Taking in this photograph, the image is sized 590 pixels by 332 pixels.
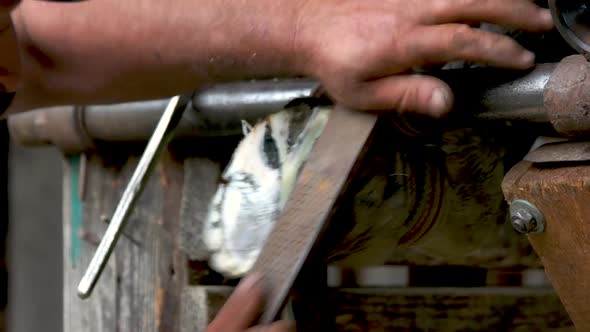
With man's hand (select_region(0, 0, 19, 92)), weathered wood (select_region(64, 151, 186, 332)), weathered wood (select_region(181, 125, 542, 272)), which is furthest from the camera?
weathered wood (select_region(64, 151, 186, 332))

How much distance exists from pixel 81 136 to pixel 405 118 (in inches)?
33.0

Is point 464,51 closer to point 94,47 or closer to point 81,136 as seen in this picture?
point 94,47

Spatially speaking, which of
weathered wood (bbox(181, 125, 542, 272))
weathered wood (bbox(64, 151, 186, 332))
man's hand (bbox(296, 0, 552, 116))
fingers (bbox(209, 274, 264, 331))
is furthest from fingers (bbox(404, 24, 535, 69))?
weathered wood (bbox(64, 151, 186, 332))

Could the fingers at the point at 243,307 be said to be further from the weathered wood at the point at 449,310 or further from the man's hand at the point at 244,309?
the weathered wood at the point at 449,310

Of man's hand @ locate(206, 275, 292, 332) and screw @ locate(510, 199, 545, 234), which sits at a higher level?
screw @ locate(510, 199, 545, 234)

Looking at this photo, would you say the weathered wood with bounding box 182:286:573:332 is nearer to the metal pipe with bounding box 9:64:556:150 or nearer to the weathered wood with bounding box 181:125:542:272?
the weathered wood with bounding box 181:125:542:272

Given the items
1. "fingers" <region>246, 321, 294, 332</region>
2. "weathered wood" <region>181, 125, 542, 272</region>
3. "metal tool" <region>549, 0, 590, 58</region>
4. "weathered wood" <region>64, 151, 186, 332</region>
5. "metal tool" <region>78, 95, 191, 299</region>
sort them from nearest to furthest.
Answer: "metal tool" <region>549, 0, 590, 58</region>, "fingers" <region>246, 321, 294, 332</region>, "weathered wood" <region>181, 125, 542, 272</region>, "metal tool" <region>78, 95, 191, 299</region>, "weathered wood" <region>64, 151, 186, 332</region>

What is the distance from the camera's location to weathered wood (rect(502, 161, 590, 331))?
0.85 meters

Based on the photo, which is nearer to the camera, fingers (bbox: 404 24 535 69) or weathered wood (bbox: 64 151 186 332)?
fingers (bbox: 404 24 535 69)

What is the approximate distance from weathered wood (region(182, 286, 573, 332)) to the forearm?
0.31 meters

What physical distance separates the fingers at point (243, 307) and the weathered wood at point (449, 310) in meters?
0.27

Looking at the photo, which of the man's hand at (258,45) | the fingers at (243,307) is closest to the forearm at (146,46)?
the man's hand at (258,45)

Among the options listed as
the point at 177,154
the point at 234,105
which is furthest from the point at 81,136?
the point at 234,105

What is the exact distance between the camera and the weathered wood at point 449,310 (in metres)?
1.25
